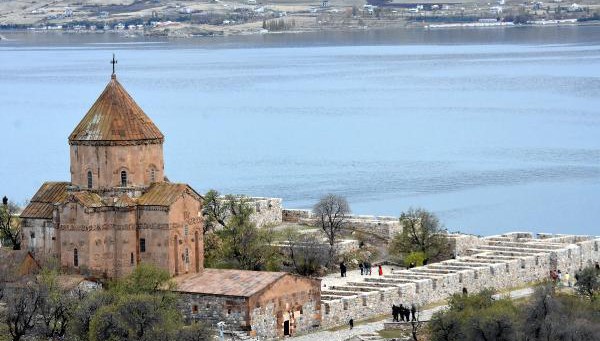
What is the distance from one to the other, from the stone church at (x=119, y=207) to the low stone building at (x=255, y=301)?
108cm

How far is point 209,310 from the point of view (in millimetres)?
43406

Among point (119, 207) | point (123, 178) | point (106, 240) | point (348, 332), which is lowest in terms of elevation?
point (348, 332)

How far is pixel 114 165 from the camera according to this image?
151ft

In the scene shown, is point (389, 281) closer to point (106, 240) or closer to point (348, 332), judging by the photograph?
point (348, 332)

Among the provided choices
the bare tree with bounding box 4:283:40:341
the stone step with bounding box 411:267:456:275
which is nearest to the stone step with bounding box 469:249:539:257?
the stone step with bounding box 411:267:456:275

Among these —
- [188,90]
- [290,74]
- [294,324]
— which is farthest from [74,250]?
[290,74]

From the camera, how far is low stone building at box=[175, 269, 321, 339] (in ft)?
141

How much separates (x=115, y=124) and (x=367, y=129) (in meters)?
63.8

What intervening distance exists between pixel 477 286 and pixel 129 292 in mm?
10148

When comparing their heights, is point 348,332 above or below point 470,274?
below

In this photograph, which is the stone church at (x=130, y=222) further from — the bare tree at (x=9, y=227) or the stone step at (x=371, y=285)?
the bare tree at (x=9, y=227)

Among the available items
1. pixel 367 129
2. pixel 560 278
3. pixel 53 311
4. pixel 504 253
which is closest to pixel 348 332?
pixel 53 311

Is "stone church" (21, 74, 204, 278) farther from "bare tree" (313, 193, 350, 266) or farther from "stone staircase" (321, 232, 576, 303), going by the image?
"bare tree" (313, 193, 350, 266)

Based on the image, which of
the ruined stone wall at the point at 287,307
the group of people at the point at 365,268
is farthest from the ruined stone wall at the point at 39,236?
the group of people at the point at 365,268
